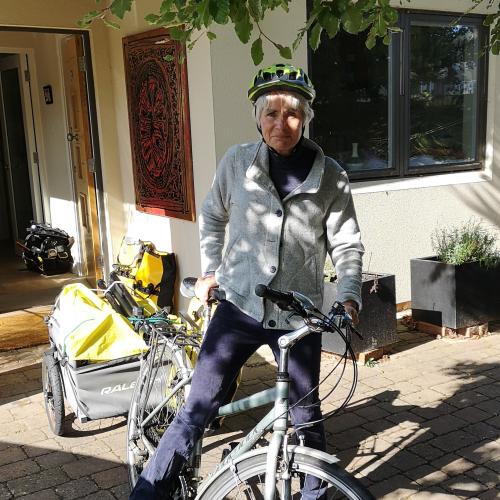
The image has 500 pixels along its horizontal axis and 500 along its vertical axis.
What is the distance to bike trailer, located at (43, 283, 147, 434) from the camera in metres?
3.32

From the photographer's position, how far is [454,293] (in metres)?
5.34

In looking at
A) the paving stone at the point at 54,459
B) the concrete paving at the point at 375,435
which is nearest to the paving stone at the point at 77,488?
the concrete paving at the point at 375,435

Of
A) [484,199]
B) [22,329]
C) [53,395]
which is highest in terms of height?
[484,199]

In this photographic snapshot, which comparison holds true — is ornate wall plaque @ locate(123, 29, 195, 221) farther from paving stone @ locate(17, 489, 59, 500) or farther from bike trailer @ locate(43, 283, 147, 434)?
paving stone @ locate(17, 489, 59, 500)

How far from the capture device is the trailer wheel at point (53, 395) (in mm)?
3689

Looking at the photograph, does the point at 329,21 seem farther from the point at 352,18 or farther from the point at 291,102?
the point at 291,102

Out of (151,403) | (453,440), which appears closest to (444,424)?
(453,440)

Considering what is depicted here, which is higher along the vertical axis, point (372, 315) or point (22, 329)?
point (372, 315)

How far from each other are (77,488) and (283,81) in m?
2.24

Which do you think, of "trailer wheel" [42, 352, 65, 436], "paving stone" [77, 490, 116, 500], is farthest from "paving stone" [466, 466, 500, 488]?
"trailer wheel" [42, 352, 65, 436]

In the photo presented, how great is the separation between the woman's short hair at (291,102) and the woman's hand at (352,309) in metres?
0.72

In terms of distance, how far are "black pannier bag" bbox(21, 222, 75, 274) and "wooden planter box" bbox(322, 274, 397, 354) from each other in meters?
3.35

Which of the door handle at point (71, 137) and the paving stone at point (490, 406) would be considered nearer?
the paving stone at point (490, 406)

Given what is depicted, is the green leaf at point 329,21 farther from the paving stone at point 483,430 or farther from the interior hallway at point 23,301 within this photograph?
the interior hallway at point 23,301
